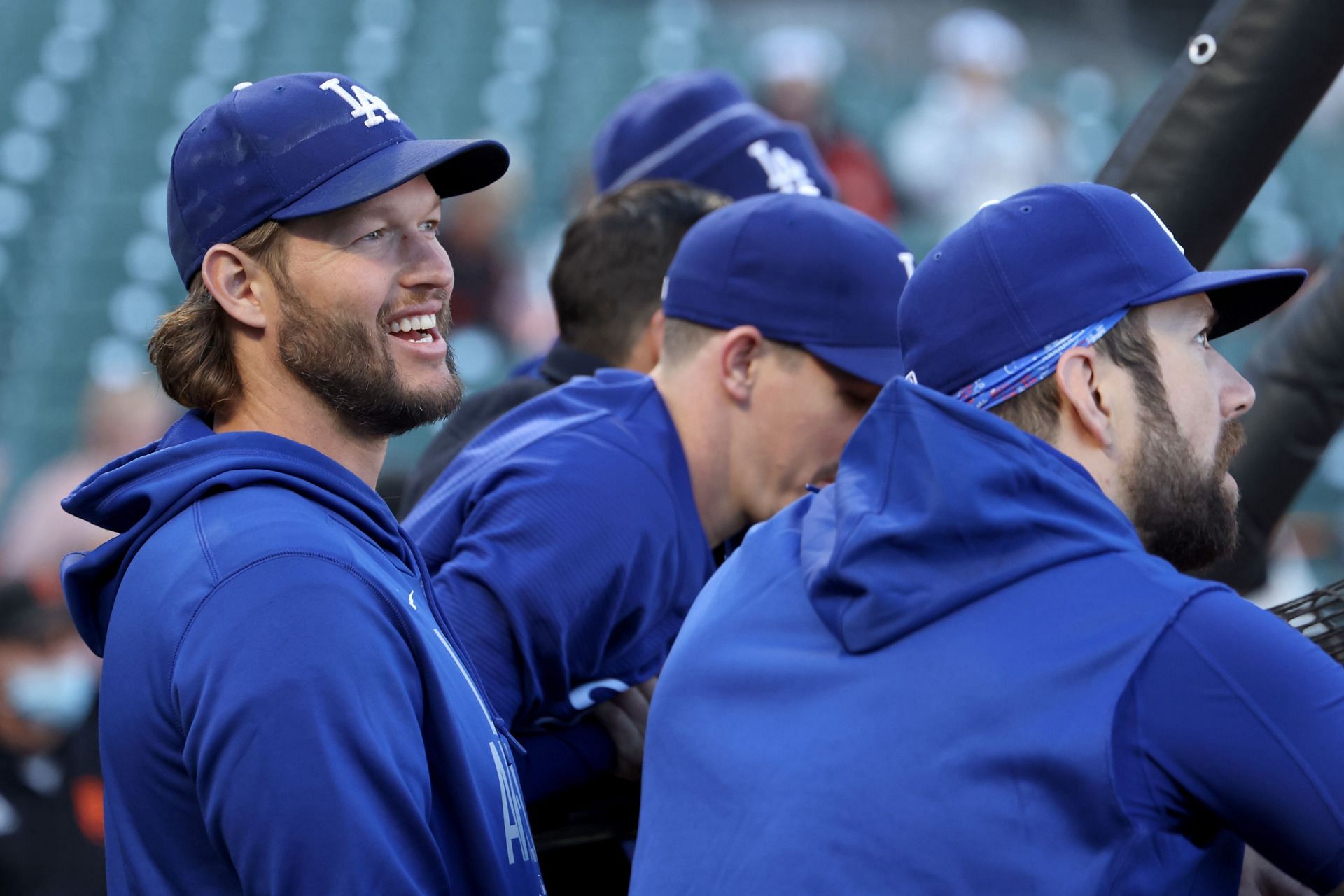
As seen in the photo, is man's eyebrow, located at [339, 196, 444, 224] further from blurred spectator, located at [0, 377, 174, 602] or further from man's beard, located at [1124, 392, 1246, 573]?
blurred spectator, located at [0, 377, 174, 602]

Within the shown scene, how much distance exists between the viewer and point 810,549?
1523 mm

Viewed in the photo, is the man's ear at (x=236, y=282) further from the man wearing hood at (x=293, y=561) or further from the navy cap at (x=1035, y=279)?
the navy cap at (x=1035, y=279)

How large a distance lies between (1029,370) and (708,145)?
2.01m

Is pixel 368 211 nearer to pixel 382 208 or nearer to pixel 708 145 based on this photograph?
pixel 382 208

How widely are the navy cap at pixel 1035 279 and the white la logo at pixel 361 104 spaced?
0.68 meters

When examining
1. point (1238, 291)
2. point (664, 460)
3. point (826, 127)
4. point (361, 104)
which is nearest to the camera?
point (1238, 291)

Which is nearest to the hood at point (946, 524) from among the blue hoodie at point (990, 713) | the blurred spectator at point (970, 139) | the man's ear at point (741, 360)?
the blue hoodie at point (990, 713)

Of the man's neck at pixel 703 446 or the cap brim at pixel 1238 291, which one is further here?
the man's neck at pixel 703 446

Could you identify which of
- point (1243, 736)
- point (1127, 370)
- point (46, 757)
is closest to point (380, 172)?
point (1127, 370)

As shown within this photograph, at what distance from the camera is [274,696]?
1405 millimetres

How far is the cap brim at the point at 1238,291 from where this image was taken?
1.64 m

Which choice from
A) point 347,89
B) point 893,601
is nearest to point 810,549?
point 893,601

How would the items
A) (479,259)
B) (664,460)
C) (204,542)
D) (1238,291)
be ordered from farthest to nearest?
(479,259)
(664,460)
(1238,291)
(204,542)

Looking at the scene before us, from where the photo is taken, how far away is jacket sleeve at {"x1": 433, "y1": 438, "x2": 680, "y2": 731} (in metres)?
2.02
